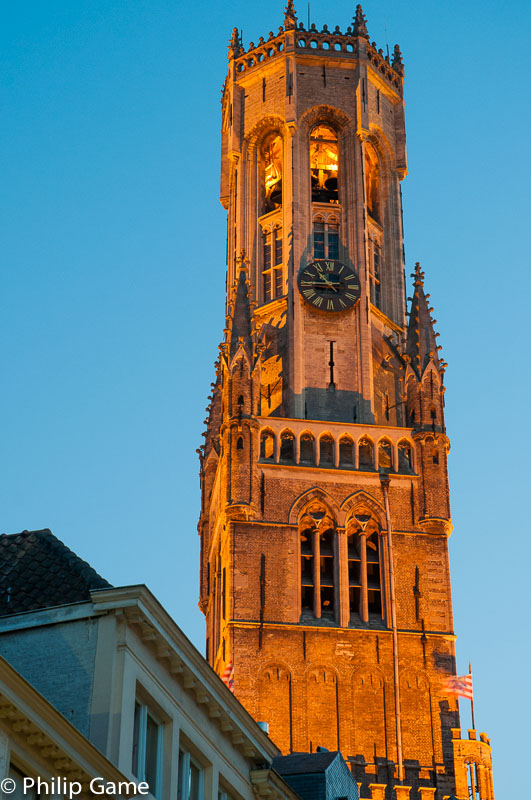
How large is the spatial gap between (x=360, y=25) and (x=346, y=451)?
2372cm

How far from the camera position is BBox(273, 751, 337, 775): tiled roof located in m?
31.1

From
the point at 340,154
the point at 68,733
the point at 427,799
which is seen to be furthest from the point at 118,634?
the point at 340,154

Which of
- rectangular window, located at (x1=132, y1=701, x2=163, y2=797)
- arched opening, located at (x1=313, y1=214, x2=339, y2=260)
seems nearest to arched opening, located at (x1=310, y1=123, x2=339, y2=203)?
arched opening, located at (x1=313, y1=214, x2=339, y2=260)

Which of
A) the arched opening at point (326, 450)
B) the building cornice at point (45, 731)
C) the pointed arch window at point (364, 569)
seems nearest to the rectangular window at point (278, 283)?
the arched opening at point (326, 450)

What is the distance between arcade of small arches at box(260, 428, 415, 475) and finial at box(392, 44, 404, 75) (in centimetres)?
2247

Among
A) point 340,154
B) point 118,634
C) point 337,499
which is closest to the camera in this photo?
point 118,634

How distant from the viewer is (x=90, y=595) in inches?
899

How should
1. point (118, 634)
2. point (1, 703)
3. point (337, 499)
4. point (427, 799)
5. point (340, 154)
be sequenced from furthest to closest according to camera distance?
1. point (340, 154)
2. point (337, 499)
3. point (427, 799)
4. point (118, 634)
5. point (1, 703)

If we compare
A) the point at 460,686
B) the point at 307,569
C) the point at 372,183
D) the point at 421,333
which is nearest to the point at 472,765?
the point at 460,686

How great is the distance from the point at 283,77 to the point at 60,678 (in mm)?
54726

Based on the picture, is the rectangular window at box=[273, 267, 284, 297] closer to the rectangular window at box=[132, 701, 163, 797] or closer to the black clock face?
the black clock face

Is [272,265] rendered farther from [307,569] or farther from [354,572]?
[354,572]

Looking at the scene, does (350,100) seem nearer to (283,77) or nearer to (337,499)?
(283,77)

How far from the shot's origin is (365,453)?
63562 mm
